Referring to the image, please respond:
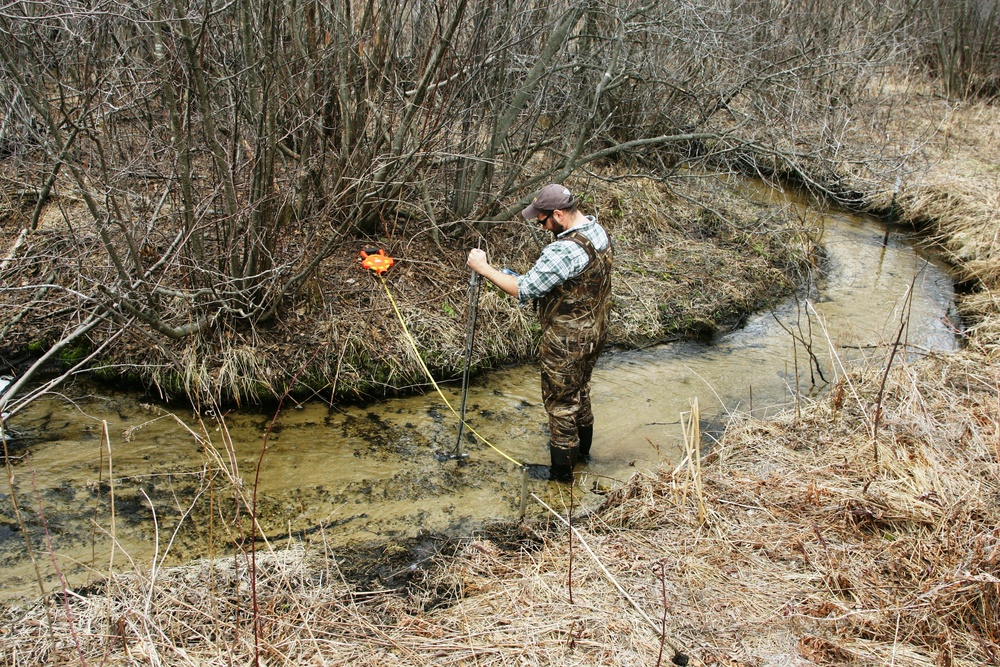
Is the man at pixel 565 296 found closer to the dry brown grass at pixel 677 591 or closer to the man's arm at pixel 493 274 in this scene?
the man's arm at pixel 493 274

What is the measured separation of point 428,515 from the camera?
5.05 metres

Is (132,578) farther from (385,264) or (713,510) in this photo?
(713,510)

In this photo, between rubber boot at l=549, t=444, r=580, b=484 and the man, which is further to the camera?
rubber boot at l=549, t=444, r=580, b=484

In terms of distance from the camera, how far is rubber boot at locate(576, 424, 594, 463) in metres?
5.66

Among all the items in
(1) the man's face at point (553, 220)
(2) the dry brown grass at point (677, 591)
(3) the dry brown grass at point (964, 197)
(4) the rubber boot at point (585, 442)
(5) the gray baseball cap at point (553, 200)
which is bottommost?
(4) the rubber boot at point (585, 442)

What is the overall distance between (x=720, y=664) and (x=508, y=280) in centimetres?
243

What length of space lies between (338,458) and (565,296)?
2.19 m

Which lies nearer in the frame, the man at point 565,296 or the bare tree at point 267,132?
the man at point 565,296

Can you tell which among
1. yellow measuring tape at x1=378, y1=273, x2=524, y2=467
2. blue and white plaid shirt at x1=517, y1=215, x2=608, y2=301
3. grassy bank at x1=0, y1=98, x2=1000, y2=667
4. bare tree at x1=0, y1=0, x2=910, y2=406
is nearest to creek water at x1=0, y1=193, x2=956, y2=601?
yellow measuring tape at x1=378, y1=273, x2=524, y2=467

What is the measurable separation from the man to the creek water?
58 centimetres

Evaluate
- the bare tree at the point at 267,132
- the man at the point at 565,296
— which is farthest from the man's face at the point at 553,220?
the bare tree at the point at 267,132

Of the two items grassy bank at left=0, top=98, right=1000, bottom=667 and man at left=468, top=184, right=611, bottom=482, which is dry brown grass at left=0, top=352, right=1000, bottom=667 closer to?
grassy bank at left=0, top=98, right=1000, bottom=667

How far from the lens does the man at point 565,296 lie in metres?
4.58

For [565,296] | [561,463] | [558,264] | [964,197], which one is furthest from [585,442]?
[964,197]
